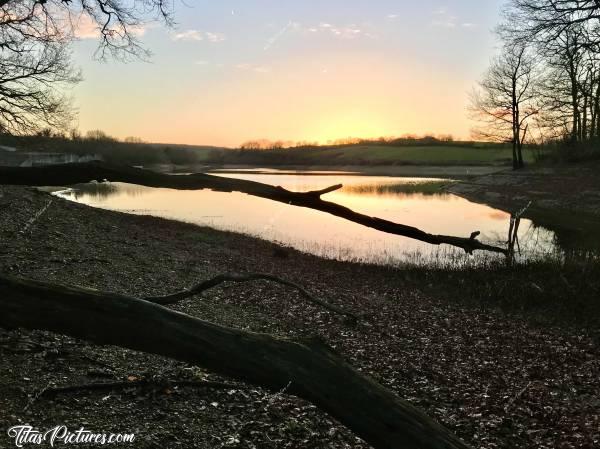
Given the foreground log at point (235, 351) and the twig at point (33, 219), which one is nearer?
the foreground log at point (235, 351)

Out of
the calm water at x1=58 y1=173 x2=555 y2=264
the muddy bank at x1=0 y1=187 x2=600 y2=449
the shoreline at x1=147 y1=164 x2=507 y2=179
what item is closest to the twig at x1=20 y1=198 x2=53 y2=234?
the muddy bank at x1=0 y1=187 x2=600 y2=449

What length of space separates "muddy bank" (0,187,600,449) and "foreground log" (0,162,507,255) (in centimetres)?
246

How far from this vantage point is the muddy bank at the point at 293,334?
5535 millimetres

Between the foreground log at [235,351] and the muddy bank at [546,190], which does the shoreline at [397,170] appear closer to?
the muddy bank at [546,190]

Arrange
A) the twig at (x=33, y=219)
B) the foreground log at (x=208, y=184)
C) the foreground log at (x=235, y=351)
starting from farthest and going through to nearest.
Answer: the twig at (x=33, y=219)
the foreground log at (x=208, y=184)
the foreground log at (x=235, y=351)

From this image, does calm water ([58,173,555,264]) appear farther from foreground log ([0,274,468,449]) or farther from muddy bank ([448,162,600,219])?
foreground log ([0,274,468,449])

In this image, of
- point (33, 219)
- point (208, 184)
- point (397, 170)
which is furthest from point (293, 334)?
point (397, 170)

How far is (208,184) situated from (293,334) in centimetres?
739

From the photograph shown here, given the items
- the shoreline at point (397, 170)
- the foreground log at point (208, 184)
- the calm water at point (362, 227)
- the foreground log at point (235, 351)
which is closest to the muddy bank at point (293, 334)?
the foreground log at point (235, 351)

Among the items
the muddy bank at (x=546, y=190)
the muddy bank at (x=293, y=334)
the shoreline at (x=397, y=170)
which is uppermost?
the shoreline at (x=397, y=170)

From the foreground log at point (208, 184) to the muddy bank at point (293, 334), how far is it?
8.08 ft

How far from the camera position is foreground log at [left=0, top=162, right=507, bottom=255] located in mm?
3557

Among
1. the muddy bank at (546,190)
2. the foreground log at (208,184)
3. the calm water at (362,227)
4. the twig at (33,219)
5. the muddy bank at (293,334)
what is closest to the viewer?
the foreground log at (208,184)

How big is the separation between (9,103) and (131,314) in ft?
89.5
